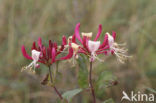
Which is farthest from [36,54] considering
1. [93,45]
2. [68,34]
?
[68,34]

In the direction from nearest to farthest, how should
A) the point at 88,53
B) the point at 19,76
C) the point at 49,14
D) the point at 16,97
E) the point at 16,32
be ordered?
the point at 88,53
the point at 16,97
the point at 19,76
the point at 16,32
the point at 49,14

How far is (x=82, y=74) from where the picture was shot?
0.98m

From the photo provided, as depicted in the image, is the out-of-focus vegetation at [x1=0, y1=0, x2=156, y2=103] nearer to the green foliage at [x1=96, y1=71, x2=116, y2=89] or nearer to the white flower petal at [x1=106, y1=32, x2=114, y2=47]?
the green foliage at [x1=96, y1=71, x2=116, y2=89]

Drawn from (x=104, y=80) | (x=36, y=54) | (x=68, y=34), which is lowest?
(x=104, y=80)

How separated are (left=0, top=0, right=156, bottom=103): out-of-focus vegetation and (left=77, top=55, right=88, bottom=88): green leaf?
0.64 meters

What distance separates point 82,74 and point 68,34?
901mm

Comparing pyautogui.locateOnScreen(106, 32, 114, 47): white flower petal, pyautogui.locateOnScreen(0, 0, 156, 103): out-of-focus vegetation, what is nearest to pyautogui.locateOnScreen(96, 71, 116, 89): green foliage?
pyautogui.locateOnScreen(106, 32, 114, 47): white flower petal

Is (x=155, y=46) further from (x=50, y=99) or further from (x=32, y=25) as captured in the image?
(x=32, y=25)

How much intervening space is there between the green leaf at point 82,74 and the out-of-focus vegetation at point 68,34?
0.64m

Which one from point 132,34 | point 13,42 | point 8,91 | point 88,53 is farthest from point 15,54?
point 88,53

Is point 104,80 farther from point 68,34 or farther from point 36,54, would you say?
point 68,34

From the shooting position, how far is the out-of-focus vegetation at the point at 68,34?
1972mm

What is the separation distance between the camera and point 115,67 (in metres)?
2.23

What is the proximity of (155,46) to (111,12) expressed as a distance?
700 millimetres
